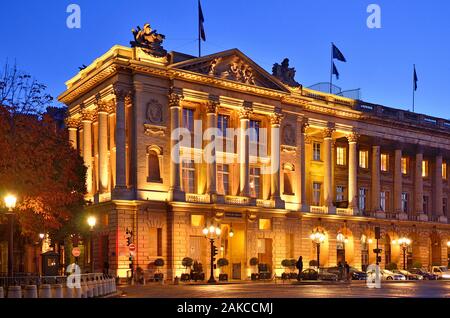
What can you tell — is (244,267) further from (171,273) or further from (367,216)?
(367,216)

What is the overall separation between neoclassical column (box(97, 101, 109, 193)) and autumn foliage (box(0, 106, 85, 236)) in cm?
1380

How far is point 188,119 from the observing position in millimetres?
67750

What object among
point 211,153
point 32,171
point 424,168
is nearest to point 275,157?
point 211,153

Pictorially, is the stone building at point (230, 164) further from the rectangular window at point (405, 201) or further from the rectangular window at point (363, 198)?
the rectangular window at point (405, 201)

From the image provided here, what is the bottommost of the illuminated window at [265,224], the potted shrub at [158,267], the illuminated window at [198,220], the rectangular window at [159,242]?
the potted shrub at [158,267]

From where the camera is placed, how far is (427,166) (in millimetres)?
91875

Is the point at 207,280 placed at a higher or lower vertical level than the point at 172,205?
lower

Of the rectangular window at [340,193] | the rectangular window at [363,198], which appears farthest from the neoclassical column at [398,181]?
the rectangular window at [340,193]

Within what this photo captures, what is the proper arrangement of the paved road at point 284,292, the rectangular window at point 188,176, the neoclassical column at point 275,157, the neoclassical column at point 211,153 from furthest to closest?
the neoclassical column at point 275,157
the rectangular window at point 188,176
the neoclassical column at point 211,153
the paved road at point 284,292

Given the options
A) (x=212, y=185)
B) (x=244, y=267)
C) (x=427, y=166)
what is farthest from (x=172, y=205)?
(x=427, y=166)

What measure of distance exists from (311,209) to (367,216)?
9.57 meters

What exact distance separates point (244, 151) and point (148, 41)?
548 inches

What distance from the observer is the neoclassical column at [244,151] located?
68375 mm

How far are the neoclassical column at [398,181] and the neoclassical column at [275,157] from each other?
20699 mm
